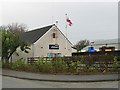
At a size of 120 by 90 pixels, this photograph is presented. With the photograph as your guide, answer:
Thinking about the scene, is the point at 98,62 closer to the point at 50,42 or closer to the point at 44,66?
the point at 44,66

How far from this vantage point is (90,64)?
960 inches

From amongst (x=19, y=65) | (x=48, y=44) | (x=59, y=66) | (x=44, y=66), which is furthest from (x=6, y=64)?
(x=48, y=44)

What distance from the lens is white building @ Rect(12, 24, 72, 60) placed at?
45.4 metres

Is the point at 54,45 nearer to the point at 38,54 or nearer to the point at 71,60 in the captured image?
the point at 38,54

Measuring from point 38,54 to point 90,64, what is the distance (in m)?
22.1

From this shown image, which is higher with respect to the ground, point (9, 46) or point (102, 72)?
point (9, 46)

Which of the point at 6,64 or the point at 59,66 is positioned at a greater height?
the point at 59,66

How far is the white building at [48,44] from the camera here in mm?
45438

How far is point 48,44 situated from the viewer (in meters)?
46.5

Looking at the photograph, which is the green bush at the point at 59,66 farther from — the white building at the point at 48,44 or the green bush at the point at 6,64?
the white building at the point at 48,44

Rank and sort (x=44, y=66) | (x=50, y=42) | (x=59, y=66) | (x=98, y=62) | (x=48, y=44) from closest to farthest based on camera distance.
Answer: (x=98, y=62)
(x=59, y=66)
(x=44, y=66)
(x=48, y=44)
(x=50, y=42)

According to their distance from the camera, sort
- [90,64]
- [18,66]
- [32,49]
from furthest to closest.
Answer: [32,49] < [18,66] < [90,64]

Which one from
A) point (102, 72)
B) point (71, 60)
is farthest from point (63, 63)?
point (102, 72)

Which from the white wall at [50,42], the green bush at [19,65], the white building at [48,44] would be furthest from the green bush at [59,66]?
the white wall at [50,42]
